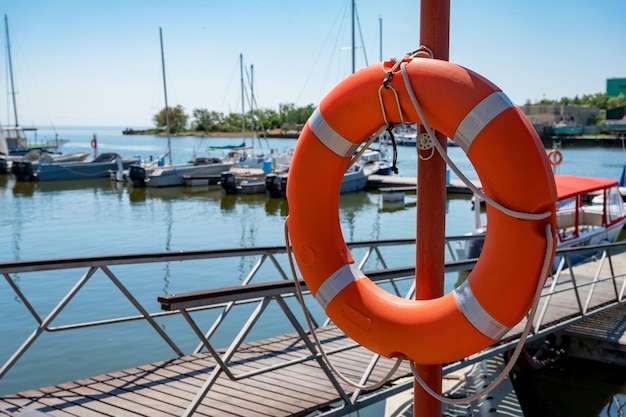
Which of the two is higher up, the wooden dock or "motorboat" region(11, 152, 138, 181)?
the wooden dock

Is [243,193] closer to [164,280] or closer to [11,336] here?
[164,280]

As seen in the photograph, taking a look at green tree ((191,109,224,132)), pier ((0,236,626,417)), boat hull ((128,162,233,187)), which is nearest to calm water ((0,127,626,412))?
boat hull ((128,162,233,187))

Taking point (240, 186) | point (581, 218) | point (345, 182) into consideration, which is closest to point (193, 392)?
point (581, 218)

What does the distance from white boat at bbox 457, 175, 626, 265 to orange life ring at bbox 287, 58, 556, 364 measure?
9.01 metres

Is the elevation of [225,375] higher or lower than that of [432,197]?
lower

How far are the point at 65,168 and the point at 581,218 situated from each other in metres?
30.1

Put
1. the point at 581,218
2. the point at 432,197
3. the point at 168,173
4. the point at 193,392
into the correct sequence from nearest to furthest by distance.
→ the point at 432,197
the point at 193,392
the point at 581,218
the point at 168,173

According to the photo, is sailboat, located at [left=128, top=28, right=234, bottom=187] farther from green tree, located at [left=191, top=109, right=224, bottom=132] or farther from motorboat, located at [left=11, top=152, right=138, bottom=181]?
green tree, located at [left=191, top=109, right=224, bottom=132]

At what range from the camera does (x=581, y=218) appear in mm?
15156

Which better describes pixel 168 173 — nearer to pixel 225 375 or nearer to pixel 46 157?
pixel 46 157

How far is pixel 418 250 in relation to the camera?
319 cm

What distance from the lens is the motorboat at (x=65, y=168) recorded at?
117 feet

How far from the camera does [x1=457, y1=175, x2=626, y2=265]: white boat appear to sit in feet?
41.3

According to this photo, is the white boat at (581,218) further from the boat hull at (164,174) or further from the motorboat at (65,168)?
the motorboat at (65,168)
